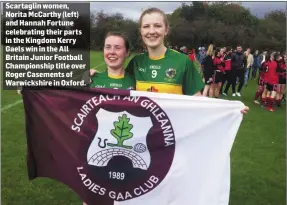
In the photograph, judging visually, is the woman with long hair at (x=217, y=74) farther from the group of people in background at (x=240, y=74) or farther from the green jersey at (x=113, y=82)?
the green jersey at (x=113, y=82)

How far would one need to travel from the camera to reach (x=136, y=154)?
3.40m

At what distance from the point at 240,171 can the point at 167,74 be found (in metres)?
3.27

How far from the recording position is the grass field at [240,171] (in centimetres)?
502

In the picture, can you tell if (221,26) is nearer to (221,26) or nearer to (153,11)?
(221,26)

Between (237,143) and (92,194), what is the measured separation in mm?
4876

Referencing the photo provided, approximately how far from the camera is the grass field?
16.5 ft

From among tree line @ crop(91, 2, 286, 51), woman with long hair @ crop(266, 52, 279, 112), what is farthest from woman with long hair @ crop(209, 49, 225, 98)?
tree line @ crop(91, 2, 286, 51)

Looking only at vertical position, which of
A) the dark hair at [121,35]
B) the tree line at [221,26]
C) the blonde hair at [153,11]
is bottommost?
the dark hair at [121,35]

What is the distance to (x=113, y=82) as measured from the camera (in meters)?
3.54

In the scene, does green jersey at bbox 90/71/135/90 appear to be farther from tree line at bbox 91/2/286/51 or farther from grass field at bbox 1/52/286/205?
tree line at bbox 91/2/286/51

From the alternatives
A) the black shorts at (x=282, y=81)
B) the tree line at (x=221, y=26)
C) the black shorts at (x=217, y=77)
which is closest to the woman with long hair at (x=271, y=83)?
the black shorts at (x=282, y=81)

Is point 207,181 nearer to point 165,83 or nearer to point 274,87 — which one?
point 165,83

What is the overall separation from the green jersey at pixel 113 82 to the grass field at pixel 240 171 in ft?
6.55

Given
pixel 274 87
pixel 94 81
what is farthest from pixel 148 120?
pixel 274 87
